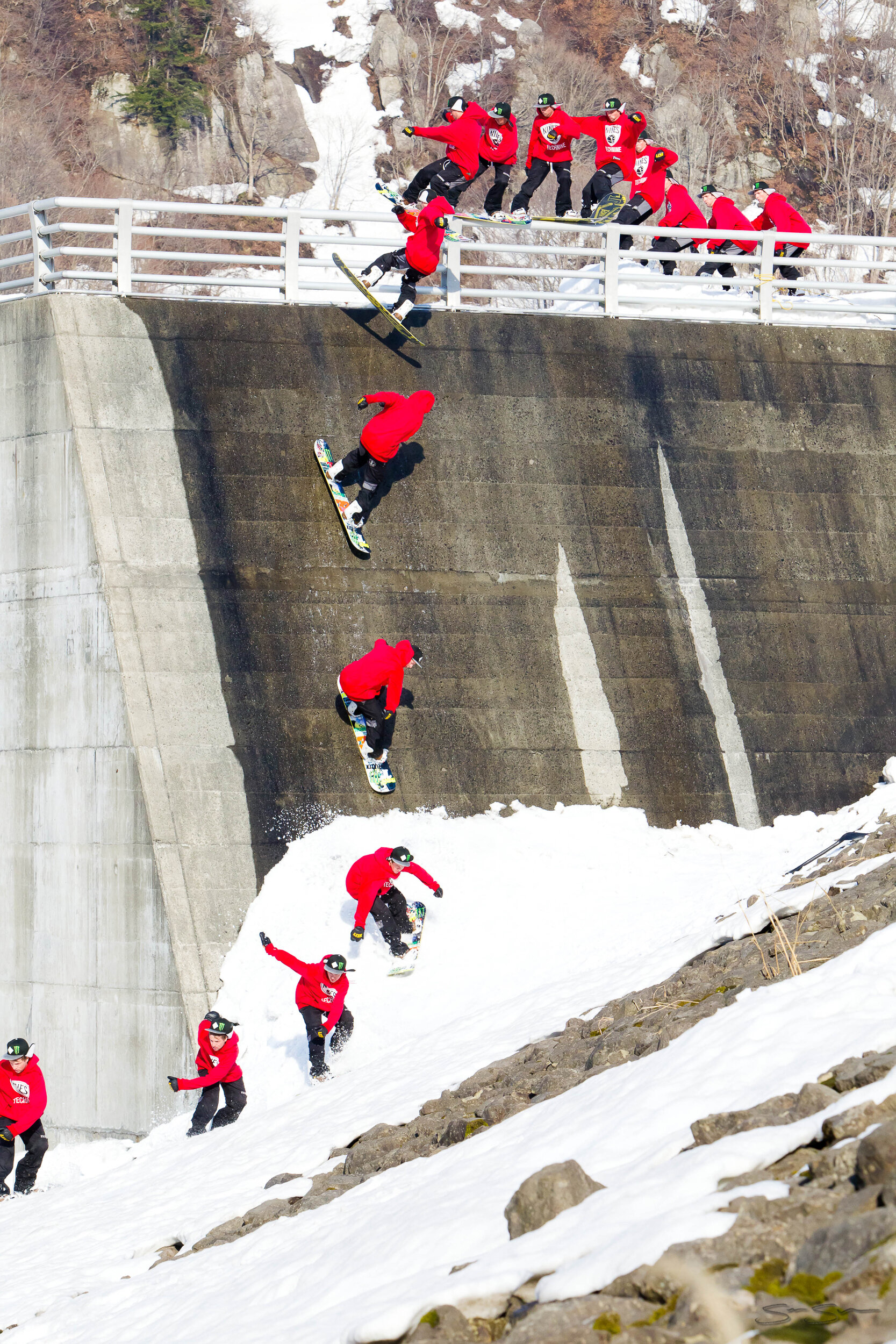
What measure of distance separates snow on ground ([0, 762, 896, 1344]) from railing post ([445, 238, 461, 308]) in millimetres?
5653

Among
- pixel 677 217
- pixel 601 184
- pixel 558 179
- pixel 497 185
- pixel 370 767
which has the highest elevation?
pixel 558 179

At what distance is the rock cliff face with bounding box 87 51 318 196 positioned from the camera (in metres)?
48.4

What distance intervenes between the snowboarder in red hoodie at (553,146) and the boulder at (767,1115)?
1347 cm

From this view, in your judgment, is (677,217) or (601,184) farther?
(677,217)

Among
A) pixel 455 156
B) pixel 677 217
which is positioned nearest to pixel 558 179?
pixel 677 217

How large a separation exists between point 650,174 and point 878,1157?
50.1ft

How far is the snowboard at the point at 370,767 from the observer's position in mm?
12961

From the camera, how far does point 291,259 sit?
1462 cm

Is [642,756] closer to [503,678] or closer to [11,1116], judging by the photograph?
[503,678]

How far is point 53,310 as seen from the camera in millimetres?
13805

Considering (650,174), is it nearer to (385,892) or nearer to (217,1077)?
(385,892)

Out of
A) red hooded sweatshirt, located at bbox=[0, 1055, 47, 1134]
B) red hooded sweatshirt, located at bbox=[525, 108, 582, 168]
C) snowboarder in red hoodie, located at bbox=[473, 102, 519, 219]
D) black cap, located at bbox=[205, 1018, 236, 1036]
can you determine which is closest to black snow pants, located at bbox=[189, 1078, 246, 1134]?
black cap, located at bbox=[205, 1018, 236, 1036]

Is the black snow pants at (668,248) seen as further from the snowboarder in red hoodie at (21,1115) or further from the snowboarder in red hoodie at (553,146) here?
the snowboarder in red hoodie at (21,1115)

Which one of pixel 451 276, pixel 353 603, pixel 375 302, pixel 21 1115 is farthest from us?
pixel 451 276
